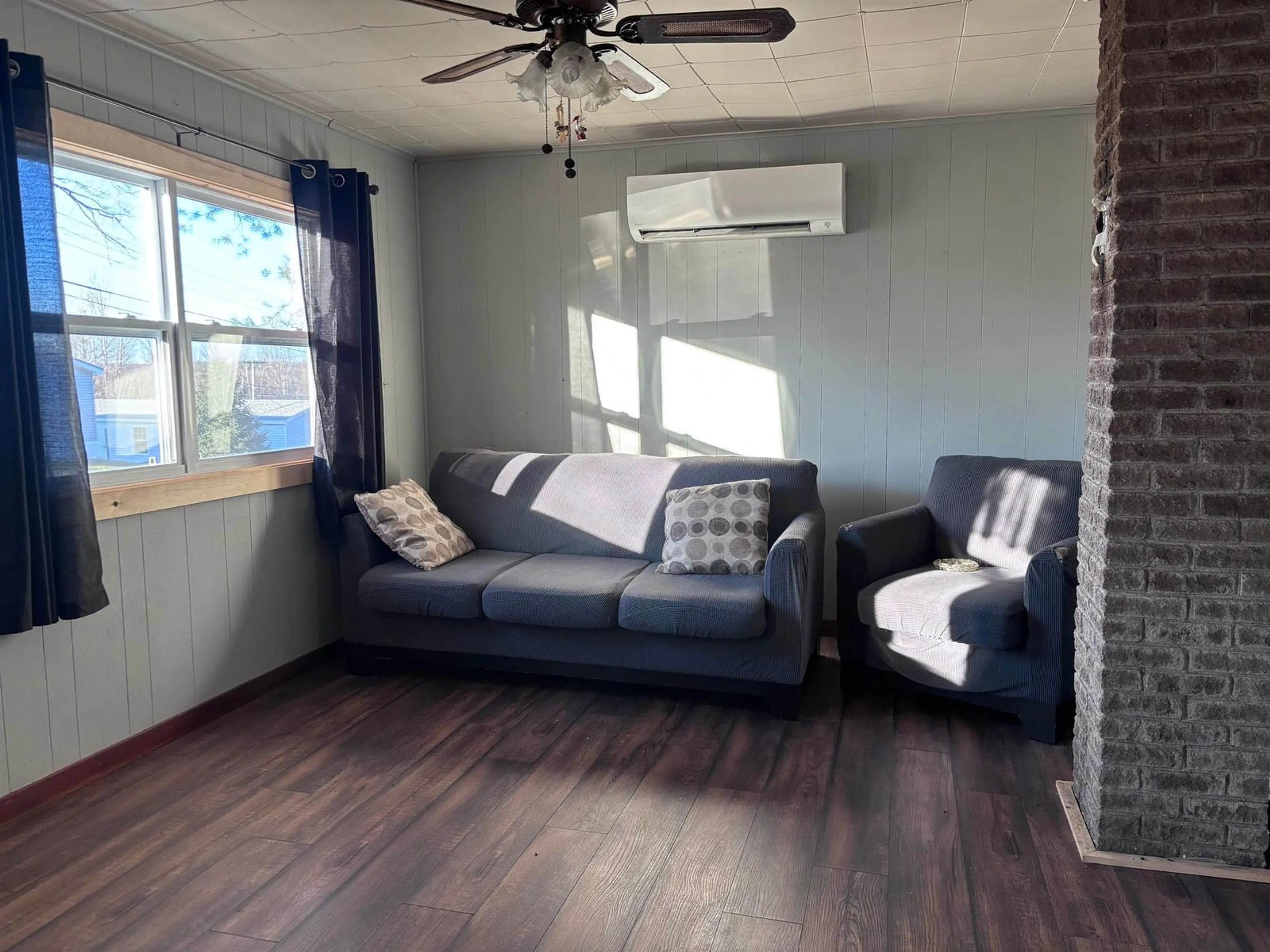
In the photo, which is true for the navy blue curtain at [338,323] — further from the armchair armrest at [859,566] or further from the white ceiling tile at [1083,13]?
the white ceiling tile at [1083,13]

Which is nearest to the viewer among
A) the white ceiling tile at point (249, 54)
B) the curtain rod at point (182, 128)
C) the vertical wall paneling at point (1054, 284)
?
the curtain rod at point (182, 128)

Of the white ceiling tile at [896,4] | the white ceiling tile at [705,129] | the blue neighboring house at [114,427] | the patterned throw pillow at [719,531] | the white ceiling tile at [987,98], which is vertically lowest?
the patterned throw pillow at [719,531]

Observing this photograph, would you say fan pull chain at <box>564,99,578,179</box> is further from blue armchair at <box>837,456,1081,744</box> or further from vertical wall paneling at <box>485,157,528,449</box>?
blue armchair at <box>837,456,1081,744</box>

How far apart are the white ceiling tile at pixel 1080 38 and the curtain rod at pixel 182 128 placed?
2.75 metres

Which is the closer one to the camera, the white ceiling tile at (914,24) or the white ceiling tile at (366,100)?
the white ceiling tile at (914,24)

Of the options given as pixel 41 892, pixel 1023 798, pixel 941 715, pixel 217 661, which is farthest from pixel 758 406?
pixel 41 892

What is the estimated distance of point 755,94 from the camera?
3.58m

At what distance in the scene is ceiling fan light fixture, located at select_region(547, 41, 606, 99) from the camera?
224 centimetres

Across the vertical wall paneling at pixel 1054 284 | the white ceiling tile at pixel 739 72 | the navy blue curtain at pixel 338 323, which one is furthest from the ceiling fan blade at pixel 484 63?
the vertical wall paneling at pixel 1054 284

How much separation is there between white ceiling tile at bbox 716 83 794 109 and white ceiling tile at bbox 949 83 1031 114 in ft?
2.12

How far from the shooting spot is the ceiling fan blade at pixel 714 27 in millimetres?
2027

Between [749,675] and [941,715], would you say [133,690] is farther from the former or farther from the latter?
[941,715]

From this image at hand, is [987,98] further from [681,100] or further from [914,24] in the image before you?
[681,100]

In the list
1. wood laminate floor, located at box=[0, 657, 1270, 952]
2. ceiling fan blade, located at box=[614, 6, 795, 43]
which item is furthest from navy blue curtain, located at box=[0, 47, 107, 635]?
ceiling fan blade, located at box=[614, 6, 795, 43]
